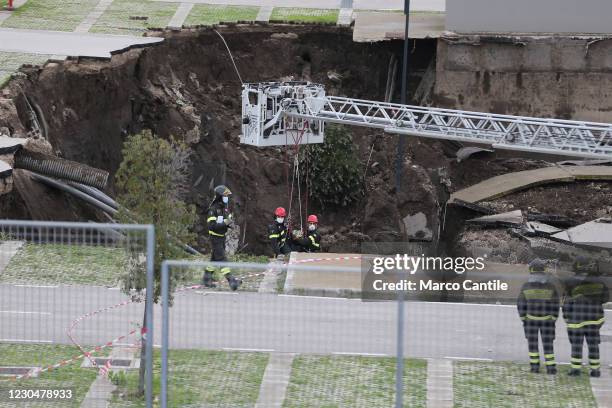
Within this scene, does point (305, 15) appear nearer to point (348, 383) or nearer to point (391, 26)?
point (391, 26)

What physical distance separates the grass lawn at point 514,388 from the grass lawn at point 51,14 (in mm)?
22218

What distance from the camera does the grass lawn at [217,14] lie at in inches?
1350

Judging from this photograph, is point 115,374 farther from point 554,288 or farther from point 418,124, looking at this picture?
point 418,124

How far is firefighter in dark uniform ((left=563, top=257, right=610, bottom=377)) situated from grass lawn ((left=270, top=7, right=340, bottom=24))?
22067 millimetres

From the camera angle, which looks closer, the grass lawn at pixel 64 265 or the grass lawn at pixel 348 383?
the grass lawn at pixel 348 383

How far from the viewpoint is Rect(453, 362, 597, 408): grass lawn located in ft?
41.8

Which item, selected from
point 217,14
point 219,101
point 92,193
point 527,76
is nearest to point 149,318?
point 92,193

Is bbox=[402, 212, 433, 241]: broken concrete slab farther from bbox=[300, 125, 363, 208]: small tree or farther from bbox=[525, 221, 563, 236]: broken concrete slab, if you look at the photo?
bbox=[525, 221, 563, 236]: broken concrete slab

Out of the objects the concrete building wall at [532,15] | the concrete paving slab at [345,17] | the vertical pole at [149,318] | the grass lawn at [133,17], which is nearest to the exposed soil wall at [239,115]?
the concrete paving slab at [345,17]

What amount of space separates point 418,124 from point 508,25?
347 inches

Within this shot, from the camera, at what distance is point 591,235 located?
21.5 meters

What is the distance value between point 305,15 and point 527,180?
10076 mm

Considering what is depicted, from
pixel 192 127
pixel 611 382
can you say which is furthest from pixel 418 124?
pixel 611 382

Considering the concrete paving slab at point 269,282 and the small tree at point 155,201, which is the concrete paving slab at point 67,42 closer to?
the concrete paving slab at point 269,282
